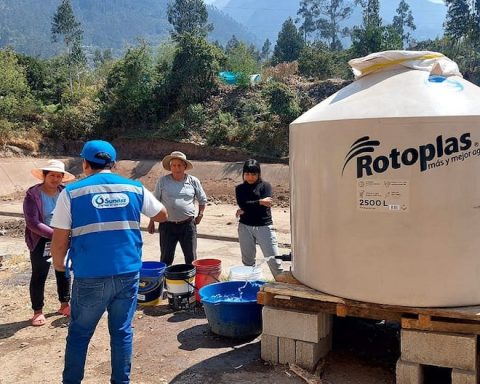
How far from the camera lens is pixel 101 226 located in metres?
3.42

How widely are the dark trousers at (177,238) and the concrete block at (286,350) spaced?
2.30 metres

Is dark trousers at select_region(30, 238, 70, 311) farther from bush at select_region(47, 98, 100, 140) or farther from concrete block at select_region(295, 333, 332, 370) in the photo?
bush at select_region(47, 98, 100, 140)

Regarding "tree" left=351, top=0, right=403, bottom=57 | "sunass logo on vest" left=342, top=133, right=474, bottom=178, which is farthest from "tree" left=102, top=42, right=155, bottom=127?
"sunass logo on vest" left=342, top=133, right=474, bottom=178

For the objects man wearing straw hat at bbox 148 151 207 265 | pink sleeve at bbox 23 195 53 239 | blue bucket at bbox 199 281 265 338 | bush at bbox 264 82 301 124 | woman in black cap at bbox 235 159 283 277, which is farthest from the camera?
bush at bbox 264 82 301 124

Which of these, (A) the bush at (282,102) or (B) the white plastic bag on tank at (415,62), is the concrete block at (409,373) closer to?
(B) the white plastic bag on tank at (415,62)

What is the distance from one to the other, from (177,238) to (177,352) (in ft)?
5.99

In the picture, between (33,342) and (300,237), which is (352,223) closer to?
(300,237)

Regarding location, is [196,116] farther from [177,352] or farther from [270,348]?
[270,348]

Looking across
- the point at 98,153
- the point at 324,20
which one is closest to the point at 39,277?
the point at 98,153

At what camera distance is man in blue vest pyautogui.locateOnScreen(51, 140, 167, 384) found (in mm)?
3391

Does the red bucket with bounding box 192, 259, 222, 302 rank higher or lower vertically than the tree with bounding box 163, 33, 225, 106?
lower

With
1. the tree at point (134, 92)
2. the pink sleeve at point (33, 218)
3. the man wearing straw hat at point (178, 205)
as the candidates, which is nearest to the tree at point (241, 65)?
the tree at point (134, 92)

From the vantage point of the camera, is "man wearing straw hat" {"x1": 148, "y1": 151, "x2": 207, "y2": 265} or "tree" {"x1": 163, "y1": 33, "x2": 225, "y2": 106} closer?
"man wearing straw hat" {"x1": 148, "y1": 151, "x2": 207, "y2": 265}

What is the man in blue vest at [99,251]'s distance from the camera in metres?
3.39
